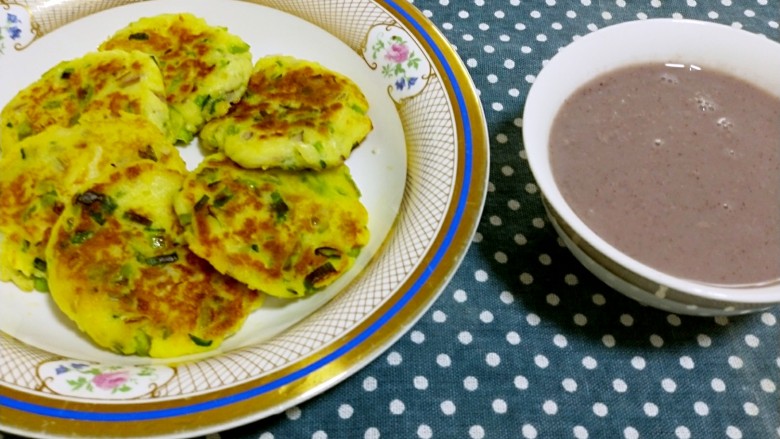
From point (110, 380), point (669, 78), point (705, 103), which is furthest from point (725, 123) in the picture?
point (110, 380)

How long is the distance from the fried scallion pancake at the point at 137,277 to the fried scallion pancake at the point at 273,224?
7cm

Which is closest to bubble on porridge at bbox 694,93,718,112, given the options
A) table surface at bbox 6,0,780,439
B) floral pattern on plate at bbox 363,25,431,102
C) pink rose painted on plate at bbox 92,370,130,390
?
table surface at bbox 6,0,780,439

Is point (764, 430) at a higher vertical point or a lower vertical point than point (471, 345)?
lower

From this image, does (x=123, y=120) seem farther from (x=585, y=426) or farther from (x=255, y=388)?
(x=585, y=426)

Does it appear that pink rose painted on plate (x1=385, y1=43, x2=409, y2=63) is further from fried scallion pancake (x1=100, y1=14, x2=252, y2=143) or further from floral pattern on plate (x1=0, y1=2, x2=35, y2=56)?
floral pattern on plate (x1=0, y1=2, x2=35, y2=56)

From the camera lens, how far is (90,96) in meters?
1.96

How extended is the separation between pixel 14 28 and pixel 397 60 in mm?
1307

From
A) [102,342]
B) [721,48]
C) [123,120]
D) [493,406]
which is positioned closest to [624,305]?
[493,406]

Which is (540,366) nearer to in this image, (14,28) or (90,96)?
(90,96)

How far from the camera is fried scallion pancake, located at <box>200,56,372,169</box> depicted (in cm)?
180

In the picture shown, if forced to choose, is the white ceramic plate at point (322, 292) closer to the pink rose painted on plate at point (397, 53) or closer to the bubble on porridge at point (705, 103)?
the pink rose painted on plate at point (397, 53)

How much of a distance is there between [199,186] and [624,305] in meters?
1.20

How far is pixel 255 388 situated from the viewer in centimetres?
136

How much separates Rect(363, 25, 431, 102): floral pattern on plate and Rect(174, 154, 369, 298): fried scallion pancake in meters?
0.40
